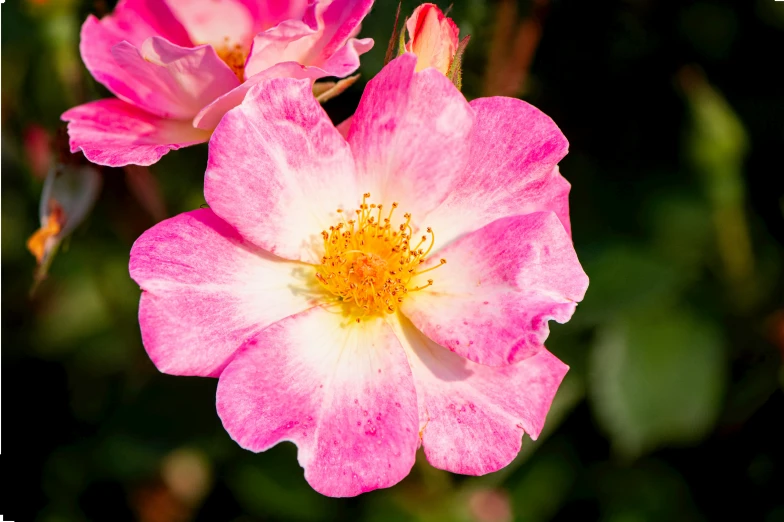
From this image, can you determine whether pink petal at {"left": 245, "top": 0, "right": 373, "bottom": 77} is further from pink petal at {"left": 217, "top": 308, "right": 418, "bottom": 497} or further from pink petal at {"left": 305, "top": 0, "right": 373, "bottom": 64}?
pink petal at {"left": 217, "top": 308, "right": 418, "bottom": 497}

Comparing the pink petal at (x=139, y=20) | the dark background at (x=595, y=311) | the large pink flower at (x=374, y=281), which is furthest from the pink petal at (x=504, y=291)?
the pink petal at (x=139, y=20)

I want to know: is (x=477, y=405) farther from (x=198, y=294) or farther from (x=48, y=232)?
(x=48, y=232)

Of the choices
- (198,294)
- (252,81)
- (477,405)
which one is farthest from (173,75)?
(477,405)

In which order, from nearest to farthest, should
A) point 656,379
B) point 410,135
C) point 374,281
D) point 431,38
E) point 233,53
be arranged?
point 431,38, point 410,135, point 374,281, point 233,53, point 656,379

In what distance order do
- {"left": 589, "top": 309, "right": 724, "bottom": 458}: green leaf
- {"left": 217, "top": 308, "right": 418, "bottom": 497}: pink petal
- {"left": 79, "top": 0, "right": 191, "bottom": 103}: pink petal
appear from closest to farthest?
1. {"left": 217, "top": 308, "right": 418, "bottom": 497}: pink petal
2. {"left": 79, "top": 0, "right": 191, "bottom": 103}: pink petal
3. {"left": 589, "top": 309, "right": 724, "bottom": 458}: green leaf

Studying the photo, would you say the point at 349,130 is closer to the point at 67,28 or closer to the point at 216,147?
the point at 216,147

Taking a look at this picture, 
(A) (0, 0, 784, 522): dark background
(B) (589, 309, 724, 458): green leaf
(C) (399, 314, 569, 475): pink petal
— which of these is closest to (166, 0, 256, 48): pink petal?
(A) (0, 0, 784, 522): dark background

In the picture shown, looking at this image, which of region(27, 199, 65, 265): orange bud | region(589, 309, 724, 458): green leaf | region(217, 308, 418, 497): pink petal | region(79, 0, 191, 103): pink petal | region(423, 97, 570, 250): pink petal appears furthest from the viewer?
region(589, 309, 724, 458): green leaf
